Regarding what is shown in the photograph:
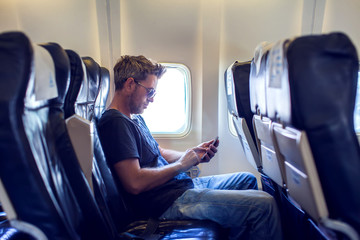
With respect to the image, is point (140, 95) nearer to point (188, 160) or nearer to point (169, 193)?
point (188, 160)

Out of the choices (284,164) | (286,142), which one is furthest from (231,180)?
(286,142)

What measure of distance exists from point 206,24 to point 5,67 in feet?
7.17

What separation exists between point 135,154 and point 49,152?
583mm

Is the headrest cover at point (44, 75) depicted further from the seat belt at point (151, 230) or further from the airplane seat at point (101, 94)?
the seat belt at point (151, 230)

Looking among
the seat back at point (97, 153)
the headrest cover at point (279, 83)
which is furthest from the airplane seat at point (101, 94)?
the headrest cover at point (279, 83)

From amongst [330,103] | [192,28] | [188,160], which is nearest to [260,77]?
[330,103]

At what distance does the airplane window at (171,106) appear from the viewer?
2.64 metres

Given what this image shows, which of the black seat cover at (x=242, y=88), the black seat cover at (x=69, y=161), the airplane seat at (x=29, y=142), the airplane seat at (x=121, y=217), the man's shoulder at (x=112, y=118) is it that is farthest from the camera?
the black seat cover at (x=242, y=88)

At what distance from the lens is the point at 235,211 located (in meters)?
1.38

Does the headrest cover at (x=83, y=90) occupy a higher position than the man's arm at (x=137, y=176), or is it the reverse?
the headrest cover at (x=83, y=90)

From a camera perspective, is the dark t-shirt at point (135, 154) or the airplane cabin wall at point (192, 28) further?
the airplane cabin wall at point (192, 28)

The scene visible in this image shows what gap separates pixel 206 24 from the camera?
249cm

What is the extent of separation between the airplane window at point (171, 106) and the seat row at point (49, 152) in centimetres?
145

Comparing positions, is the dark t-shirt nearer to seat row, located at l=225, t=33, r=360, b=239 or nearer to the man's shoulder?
the man's shoulder
